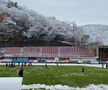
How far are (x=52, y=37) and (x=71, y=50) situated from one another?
83.8 ft

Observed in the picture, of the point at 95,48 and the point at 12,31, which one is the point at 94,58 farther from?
the point at 12,31

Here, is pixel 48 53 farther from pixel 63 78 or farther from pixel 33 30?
pixel 63 78

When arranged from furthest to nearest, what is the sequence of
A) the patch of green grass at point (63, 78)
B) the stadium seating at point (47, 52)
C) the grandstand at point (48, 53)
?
the stadium seating at point (47, 52) < the grandstand at point (48, 53) < the patch of green grass at point (63, 78)

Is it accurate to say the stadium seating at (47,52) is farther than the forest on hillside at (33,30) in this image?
No

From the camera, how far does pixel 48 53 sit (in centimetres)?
11806

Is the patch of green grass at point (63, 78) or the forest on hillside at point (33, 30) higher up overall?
the forest on hillside at point (33, 30)

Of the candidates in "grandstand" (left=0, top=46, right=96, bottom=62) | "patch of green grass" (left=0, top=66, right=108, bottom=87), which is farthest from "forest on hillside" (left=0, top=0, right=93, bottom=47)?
"patch of green grass" (left=0, top=66, right=108, bottom=87)

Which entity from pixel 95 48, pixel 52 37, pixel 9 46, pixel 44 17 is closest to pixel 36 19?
pixel 44 17

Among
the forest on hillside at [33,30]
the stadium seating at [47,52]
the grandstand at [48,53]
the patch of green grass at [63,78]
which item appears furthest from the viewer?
the forest on hillside at [33,30]

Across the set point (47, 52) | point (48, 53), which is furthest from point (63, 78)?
point (47, 52)

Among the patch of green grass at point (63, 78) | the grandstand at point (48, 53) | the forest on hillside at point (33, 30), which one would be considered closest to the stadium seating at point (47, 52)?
the grandstand at point (48, 53)

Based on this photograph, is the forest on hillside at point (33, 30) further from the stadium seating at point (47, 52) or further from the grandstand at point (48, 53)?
the grandstand at point (48, 53)

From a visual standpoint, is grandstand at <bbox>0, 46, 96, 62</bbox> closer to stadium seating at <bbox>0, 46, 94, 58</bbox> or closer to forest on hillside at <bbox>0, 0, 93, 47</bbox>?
stadium seating at <bbox>0, 46, 94, 58</bbox>

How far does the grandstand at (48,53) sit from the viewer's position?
112438 millimetres
